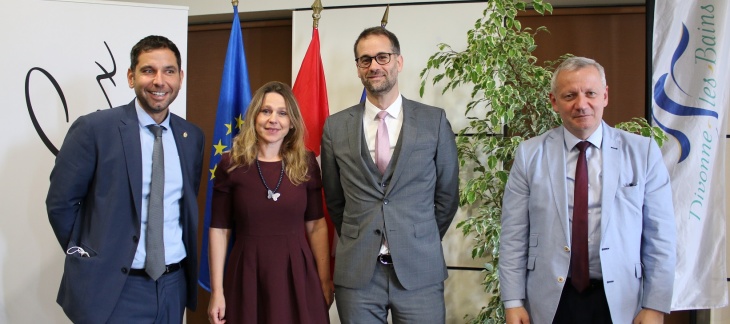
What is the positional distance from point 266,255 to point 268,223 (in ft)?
0.40

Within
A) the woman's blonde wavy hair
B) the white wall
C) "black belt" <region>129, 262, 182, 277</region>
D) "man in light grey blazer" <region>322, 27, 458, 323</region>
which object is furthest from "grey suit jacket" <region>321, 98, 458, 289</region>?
the white wall

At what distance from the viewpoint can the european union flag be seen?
2.86m

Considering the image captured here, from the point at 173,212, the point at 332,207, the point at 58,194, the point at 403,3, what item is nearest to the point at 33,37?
the point at 58,194

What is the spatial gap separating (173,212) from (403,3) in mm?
1923

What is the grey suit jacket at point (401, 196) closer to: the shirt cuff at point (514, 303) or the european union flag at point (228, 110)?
the shirt cuff at point (514, 303)

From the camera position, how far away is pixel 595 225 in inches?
68.7

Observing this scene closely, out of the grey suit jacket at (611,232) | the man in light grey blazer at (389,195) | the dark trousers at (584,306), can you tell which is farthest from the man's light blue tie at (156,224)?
the dark trousers at (584,306)

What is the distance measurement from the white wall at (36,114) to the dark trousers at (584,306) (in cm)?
229

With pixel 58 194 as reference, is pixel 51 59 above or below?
above

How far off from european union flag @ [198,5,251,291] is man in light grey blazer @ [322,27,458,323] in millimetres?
886

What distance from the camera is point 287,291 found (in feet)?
6.79

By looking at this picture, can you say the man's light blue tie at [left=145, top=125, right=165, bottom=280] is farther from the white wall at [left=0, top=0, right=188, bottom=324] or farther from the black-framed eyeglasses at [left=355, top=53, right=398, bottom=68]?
the white wall at [left=0, top=0, right=188, bottom=324]

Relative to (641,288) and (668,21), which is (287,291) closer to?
(641,288)

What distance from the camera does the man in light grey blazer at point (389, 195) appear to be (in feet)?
6.70
